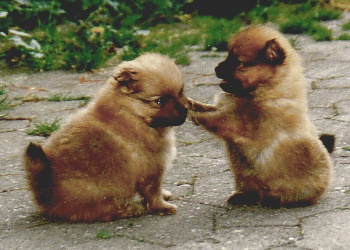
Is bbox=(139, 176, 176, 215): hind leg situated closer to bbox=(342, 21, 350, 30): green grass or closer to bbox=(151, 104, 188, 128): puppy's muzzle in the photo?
bbox=(151, 104, 188, 128): puppy's muzzle

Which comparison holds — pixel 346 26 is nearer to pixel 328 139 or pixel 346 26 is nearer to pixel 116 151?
pixel 328 139

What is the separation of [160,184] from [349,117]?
2.24m

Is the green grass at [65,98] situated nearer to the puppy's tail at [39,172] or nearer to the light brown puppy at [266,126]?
the light brown puppy at [266,126]

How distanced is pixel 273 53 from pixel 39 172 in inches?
56.6

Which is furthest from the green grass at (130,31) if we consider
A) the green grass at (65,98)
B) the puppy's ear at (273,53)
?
the puppy's ear at (273,53)

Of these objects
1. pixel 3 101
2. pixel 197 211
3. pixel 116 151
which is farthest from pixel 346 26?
pixel 116 151

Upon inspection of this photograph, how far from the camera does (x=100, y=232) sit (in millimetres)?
3959

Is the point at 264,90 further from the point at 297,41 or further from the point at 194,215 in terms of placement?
the point at 297,41

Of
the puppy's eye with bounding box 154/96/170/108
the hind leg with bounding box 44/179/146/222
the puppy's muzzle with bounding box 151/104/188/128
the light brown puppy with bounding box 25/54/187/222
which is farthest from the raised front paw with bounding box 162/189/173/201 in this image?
the puppy's eye with bounding box 154/96/170/108

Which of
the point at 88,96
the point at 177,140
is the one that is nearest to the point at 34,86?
the point at 88,96

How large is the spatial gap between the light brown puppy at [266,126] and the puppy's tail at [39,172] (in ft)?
2.96

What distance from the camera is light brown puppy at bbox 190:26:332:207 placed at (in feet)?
13.7

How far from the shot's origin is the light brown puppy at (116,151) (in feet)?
13.3

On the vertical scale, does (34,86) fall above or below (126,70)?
below
